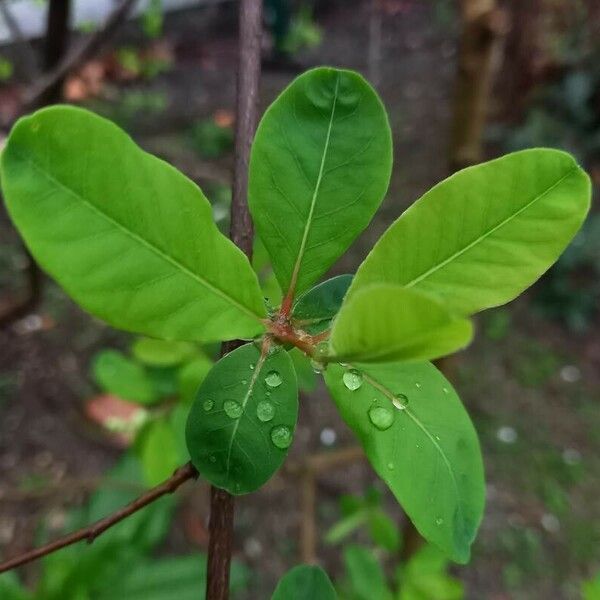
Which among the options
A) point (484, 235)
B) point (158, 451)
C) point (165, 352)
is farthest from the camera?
point (158, 451)

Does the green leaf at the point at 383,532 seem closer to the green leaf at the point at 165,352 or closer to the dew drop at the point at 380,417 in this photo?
the green leaf at the point at 165,352

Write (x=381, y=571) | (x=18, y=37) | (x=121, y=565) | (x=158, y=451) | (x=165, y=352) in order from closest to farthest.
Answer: (x=165, y=352)
(x=158, y=451)
(x=381, y=571)
(x=121, y=565)
(x=18, y=37)

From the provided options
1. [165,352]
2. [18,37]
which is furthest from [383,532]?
[18,37]

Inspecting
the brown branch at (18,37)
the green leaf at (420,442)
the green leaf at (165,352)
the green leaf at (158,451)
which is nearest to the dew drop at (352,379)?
the green leaf at (420,442)

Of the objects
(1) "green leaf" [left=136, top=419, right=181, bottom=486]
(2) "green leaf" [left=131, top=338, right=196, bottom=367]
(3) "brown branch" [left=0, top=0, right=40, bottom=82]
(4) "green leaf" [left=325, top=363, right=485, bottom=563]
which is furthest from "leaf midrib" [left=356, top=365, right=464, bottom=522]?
(3) "brown branch" [left=0, top=0, right=40, bottom=82]

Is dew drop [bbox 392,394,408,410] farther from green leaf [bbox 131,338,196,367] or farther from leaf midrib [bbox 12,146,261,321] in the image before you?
green leaf [bbox 131,338,196,367]

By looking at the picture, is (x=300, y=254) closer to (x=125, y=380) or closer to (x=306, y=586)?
(x=306, y=586)

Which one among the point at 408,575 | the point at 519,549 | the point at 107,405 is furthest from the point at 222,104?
the point at 408,575

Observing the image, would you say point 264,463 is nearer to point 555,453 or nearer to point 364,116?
point 364,116
